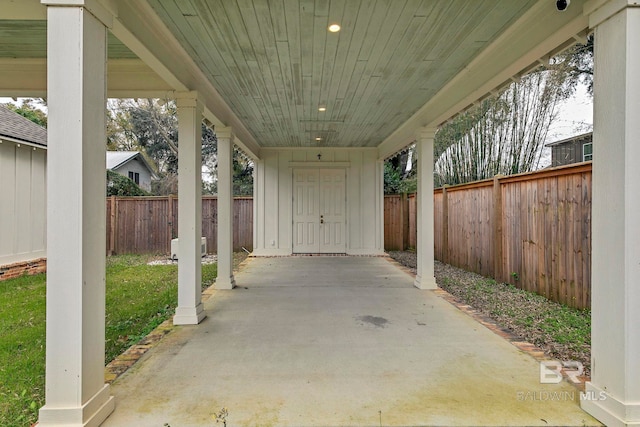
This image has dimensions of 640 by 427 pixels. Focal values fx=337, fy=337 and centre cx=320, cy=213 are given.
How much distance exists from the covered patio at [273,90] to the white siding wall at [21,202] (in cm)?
307

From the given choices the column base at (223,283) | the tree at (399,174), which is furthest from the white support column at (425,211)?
the tree at (399,174)

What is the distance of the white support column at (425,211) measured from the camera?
518 cm

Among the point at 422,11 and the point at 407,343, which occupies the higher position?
the point at 422,11

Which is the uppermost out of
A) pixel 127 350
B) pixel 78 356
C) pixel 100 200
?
pixel 100 200

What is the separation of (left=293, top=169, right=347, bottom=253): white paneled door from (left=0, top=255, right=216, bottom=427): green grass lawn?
104 inches

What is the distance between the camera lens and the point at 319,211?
347 inches

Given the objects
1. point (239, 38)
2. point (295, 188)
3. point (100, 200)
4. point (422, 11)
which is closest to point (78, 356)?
point (100, 200)

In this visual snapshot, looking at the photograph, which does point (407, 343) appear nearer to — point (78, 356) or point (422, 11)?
point (78, 356)

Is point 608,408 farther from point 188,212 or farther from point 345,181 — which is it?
point 345,181

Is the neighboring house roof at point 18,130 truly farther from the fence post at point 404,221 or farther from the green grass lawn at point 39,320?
the fence post at point 404,221

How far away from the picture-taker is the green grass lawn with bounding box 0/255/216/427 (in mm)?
2293

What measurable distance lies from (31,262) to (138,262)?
200 cm

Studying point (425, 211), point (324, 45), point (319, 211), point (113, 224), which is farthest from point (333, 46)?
point (113, 224)

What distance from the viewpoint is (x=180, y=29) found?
2832 millimetres
